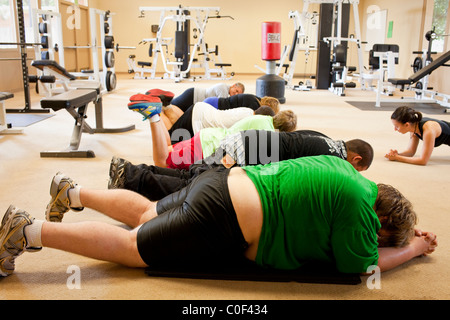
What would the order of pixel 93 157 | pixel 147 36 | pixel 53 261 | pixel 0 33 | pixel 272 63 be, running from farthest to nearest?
pixel 147 36 < pixel 0 33 < pixel 272 63 < pixel 93 157 < pixel 53 261

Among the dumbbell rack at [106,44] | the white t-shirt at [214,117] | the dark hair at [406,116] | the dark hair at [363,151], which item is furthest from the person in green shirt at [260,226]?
the dumbbell rack at [106,44]

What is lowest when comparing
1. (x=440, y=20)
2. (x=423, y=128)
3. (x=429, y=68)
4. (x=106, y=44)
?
(x=423, y=128)

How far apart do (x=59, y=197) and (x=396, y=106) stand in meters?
5.84

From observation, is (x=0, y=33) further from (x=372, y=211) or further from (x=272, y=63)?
(x=372, y=211)

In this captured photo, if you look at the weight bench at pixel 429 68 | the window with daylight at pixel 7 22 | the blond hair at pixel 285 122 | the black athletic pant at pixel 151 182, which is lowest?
the black athletic pant at pixel 151 182

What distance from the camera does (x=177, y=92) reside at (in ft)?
25.0

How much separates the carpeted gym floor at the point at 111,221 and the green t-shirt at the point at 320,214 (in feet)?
0.49

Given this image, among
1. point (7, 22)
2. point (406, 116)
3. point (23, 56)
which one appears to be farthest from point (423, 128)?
point (7, 22)

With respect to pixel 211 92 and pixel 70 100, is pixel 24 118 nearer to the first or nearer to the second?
pixel 70 100

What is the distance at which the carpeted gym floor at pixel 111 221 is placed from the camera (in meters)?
1.44

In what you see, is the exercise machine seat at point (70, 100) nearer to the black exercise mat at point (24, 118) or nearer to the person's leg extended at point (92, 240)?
the black exercise mat at point (24, 118)

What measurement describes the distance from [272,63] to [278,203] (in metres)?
5.32
